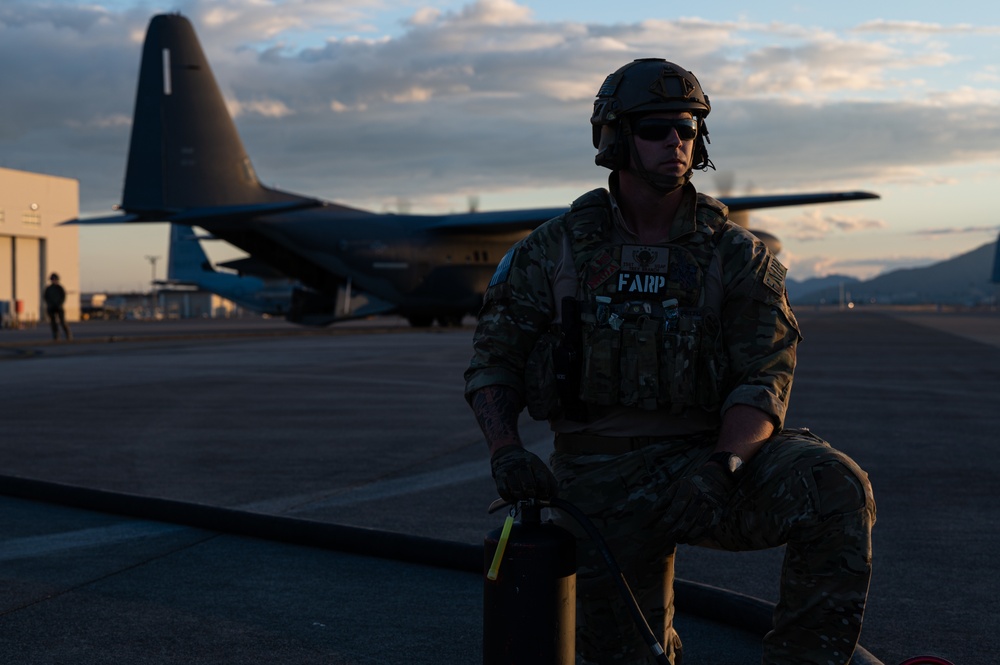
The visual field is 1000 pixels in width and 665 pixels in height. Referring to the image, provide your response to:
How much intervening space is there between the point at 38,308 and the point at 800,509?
86435 mm

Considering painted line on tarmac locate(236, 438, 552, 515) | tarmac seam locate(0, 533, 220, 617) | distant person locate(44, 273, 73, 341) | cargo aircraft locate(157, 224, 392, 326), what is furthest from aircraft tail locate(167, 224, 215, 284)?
tarmac seam locate(0, 533, 220, 617)

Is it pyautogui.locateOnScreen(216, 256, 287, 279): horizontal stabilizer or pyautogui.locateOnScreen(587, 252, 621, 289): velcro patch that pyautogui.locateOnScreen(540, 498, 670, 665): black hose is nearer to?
pyautogui.locateOnScreen(587, 252, 621, 289): velcro patch

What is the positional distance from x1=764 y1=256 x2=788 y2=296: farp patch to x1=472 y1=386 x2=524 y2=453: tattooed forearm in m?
0.88

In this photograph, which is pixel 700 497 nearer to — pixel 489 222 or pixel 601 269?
pixel 601 269

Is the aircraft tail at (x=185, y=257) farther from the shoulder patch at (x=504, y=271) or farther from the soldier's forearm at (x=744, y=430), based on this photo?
the soldier's forearm at (x=744, y=430)

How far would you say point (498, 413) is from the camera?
3.46 metres

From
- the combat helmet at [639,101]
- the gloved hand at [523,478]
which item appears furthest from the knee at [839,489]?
the combat helmet at [639,101]

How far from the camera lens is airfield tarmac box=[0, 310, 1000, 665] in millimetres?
4875

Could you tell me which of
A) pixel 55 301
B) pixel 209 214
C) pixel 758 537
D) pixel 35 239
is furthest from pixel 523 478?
pixel 35 239

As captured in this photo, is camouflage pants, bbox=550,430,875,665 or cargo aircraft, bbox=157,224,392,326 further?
cargo aircraft, bbox=157,224,392,326

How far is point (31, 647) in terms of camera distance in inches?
171

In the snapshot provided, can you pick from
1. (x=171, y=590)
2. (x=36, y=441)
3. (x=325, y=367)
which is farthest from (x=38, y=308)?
(x=171, y=590)

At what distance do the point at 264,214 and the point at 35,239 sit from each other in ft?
181

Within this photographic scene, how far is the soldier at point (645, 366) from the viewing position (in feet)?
10.8
